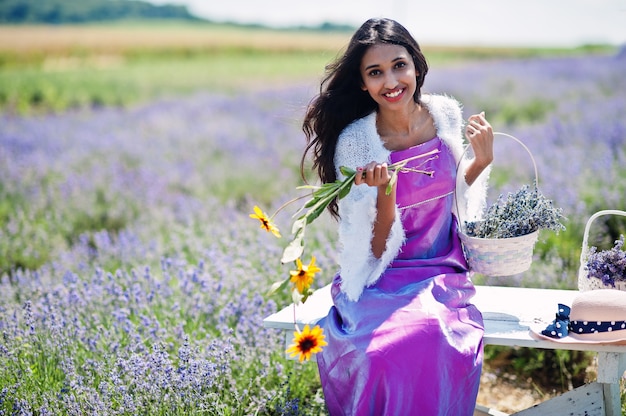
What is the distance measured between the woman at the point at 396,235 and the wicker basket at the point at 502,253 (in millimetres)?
110

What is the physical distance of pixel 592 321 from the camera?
7.31ft

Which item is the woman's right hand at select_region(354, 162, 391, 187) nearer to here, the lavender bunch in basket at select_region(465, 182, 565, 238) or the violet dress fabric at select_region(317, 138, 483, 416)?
the violet dress fabric at select_region(317, 138, 483, 416)

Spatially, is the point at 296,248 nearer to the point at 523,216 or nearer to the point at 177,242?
the point at 523,216

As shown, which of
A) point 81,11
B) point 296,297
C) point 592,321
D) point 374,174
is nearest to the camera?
point 296,297

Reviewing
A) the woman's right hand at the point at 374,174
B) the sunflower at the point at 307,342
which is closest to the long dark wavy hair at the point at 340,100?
the woman's right hand at the point at 374,174

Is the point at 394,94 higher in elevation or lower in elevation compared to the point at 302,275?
higher

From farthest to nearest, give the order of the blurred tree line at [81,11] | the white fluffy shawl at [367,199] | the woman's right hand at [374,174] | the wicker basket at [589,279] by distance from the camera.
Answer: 1. the blurred tree line at [81,11]
2. the white fluffy shawl at [367,199]
3. the wicker basket at [589,279]
4. the woman's right hand at [374,174]

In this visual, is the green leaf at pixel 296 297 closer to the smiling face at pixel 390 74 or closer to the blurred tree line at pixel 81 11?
the smiling face at pixel 390 74

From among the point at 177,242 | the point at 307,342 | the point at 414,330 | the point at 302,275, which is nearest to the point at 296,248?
the point at 302,275

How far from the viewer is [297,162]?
732 centimetres

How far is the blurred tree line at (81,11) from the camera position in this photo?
4228cm

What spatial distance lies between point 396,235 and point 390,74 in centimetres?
62

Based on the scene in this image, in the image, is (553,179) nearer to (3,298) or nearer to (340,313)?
(340,313)

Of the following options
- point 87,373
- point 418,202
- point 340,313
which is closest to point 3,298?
point 87,373
